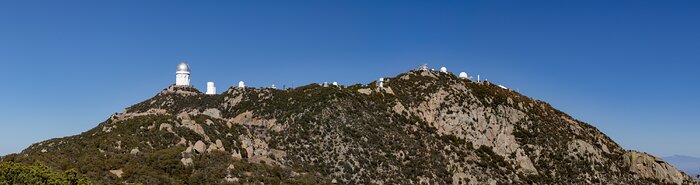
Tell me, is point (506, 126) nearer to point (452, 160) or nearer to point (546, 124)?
point (546, 124)

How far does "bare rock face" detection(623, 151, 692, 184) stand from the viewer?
10838 cm

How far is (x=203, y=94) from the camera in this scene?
382 feet

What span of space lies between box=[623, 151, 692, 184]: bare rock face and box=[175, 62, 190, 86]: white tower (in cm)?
9145

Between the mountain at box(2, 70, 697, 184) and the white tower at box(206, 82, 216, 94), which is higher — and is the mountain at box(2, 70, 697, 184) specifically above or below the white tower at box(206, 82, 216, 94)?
below

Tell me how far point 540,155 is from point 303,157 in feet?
157

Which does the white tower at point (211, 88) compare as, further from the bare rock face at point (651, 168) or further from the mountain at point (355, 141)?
the bare rock face at point (651, 168)

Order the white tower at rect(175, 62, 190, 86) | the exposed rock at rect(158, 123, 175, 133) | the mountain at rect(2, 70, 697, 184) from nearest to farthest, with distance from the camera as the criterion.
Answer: the mountain at rect(2, 70, 697, 184), the exposed rock at rect(158, 123, 175, 133), the white tower at rect(175, 62, 190, 86)

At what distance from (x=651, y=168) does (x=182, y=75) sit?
96.9m

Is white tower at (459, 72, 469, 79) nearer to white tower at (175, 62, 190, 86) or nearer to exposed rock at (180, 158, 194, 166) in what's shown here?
white tower at (175, 62, 190, 86)

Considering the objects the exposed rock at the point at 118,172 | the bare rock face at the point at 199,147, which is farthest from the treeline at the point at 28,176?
the bare rock face at the point at 199,147

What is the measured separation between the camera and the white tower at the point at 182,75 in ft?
398

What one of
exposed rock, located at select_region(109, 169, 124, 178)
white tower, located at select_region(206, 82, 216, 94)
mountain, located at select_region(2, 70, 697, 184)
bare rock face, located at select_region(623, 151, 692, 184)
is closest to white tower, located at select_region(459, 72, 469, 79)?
mountain, located at select_region(2, 70, 697, 184)

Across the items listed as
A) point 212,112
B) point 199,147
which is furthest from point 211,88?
point 199,147

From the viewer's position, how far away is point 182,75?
400ft
